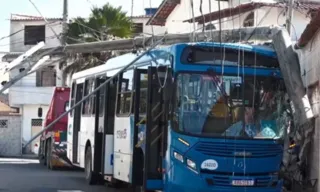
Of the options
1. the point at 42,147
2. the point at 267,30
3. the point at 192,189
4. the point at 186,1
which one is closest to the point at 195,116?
the point at 192,189

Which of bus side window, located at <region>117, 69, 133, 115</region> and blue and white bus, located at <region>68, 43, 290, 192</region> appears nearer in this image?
blue and white bus, located at <region>68, 43, 290, 192</region>

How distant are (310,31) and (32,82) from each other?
3401 centimetres

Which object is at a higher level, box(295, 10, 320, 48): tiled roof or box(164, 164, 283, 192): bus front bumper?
box(295, 10, 320, 48): tiled roof

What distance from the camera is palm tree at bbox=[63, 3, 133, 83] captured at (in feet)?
94.6

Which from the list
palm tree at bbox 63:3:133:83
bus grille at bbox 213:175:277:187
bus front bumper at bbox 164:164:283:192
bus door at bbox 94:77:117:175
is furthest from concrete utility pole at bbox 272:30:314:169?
palm tree at bbox 63:3:133:83

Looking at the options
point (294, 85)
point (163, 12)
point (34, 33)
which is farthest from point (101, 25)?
point (294, 85)

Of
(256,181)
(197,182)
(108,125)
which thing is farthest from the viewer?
(108,125)

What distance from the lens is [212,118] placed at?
1085 centimetres

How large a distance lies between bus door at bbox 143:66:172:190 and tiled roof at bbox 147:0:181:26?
867 inches

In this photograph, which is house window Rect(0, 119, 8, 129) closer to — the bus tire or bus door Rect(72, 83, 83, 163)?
bus door Rect(72, 83, 83, 163)

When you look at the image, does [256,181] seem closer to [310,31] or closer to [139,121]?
[139,121]

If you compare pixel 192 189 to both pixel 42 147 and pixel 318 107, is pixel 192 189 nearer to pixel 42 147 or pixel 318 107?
pixel 318 107

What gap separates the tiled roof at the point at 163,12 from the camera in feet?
110

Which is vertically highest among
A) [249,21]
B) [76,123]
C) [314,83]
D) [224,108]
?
[249,21]
